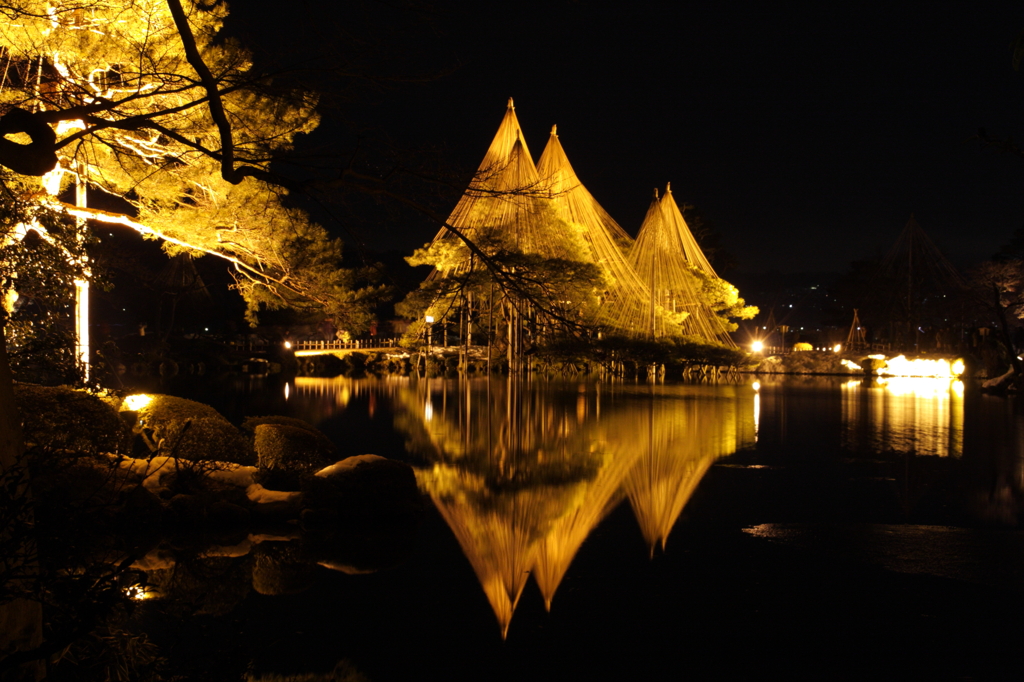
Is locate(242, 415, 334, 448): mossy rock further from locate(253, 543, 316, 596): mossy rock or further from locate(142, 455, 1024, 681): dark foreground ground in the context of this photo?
locate(253, 543, 316, 596): mossy rock

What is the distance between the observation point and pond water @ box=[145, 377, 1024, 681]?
15.5ft

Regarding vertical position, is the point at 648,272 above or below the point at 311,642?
above

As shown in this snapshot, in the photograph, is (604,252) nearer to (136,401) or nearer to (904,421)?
(904,421)

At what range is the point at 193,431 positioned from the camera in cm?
996

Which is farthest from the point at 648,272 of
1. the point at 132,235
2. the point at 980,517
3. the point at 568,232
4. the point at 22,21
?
the point at 22,21

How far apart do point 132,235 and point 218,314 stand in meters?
10.9

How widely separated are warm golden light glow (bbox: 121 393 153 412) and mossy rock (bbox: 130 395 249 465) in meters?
0.27

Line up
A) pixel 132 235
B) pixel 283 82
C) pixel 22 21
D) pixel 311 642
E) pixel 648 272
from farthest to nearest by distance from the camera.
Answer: pixel 132 235 → pixel 648 272 → pixel 22 21 → pixel 311 642 → pixel 283 82

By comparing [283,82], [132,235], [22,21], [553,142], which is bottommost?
[283,82]

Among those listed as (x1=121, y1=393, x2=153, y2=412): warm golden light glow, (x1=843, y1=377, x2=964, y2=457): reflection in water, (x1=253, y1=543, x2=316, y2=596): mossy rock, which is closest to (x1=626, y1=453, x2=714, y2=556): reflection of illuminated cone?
(x1=253, y1=543, x2=316, y2=596): mossy rock

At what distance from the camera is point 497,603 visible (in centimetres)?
572

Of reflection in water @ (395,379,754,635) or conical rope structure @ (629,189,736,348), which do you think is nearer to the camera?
reflection in water @ (395,379,754,635)

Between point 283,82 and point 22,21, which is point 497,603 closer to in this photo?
point 283,82

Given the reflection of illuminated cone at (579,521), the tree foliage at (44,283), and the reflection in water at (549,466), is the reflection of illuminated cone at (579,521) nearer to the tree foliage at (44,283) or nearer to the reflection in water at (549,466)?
the reflection in water at (549,466)
